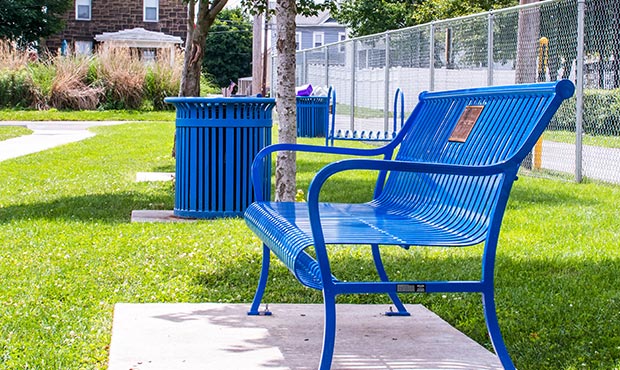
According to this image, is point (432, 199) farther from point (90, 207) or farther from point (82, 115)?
point (82, 115)

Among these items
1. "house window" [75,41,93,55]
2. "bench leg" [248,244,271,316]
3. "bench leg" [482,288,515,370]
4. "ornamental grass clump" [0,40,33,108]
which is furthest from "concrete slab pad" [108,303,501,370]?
"house window" [75,41,93,55]

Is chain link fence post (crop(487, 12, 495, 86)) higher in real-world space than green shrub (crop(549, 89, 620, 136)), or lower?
higher

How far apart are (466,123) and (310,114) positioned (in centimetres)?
1719

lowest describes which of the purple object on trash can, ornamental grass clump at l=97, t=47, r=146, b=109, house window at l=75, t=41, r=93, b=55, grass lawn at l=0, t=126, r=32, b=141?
grass lawn at l=0, t=126, r=32, b=141

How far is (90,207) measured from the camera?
9.12 meters

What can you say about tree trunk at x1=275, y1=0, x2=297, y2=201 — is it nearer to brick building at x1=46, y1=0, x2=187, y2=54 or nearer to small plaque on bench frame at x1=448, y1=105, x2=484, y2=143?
small plaque on bench frame at x1=448, y1=105, x2=484, y2=143

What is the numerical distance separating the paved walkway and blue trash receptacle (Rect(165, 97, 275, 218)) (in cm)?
736

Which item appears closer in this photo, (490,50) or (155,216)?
(155,216)

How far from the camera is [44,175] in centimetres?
1233

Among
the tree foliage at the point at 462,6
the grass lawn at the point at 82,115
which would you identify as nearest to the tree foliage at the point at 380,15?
the tree foliage at the point at 462,6

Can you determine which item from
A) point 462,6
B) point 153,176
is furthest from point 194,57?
point 462,6

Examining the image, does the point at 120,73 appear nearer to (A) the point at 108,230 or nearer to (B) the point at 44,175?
(B) the point at 44,175

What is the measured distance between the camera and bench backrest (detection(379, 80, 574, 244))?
3.90 m

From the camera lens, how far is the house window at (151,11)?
54.0 meters
